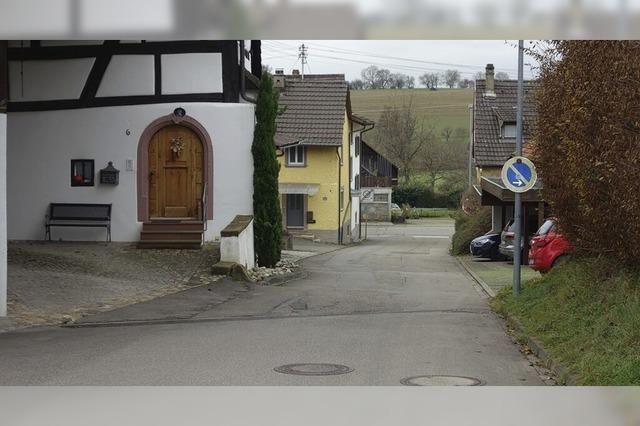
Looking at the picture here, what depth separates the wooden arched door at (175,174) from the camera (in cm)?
2217

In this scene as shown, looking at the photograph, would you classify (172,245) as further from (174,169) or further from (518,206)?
(518,206)

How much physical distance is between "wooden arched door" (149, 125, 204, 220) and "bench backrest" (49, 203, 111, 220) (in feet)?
3.72

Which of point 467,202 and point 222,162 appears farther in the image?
point 467,202

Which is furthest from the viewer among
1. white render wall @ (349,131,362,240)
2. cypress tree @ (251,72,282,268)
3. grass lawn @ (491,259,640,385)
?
white render wall @ (349,131,362,240)

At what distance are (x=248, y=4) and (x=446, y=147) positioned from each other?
82630 mm

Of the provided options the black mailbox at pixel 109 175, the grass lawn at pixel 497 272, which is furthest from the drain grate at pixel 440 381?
the black mailbox at pixel 109 175

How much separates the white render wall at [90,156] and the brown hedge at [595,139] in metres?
10.6

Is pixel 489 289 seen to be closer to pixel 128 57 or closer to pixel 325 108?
pixel 128 57

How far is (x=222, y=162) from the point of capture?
2245 cm

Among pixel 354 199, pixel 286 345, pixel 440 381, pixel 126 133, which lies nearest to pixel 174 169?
pixel 126 133

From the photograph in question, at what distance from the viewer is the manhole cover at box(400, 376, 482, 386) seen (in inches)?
348

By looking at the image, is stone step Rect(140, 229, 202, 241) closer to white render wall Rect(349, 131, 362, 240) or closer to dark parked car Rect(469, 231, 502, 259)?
dark parked car Rect(469, 231, 502, 259)

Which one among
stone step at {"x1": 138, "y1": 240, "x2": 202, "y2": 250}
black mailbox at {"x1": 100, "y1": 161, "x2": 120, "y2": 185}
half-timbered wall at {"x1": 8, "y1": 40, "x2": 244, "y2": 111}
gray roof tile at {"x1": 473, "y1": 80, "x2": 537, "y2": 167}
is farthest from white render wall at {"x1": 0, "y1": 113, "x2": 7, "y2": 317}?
gray roof tile at {"x1": 473, "y1": 80, "x2": 537, "y2": 167}

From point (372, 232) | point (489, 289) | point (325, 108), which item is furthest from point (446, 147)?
point (489, 289)
